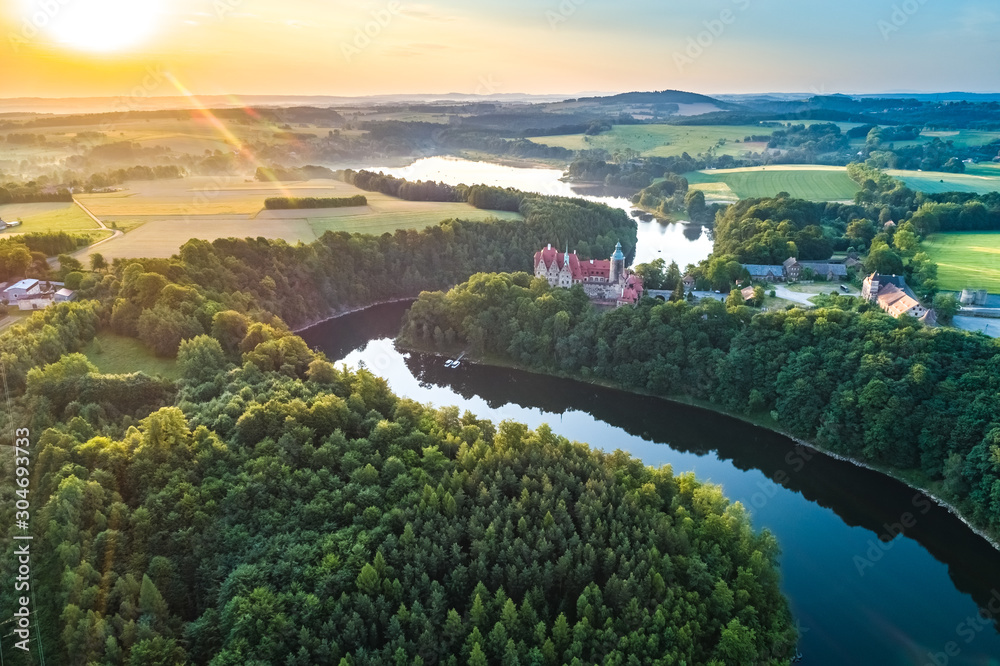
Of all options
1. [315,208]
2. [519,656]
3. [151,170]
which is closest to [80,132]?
[151,170]

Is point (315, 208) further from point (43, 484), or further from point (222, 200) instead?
point (43, 484)

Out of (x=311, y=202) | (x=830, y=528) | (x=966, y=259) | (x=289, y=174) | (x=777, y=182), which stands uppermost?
(x=289, y=174)

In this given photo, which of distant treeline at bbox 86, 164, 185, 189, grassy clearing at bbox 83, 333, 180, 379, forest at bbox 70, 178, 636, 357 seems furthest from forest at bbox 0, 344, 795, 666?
distant treeline at bbox 86, 164, 185, 189

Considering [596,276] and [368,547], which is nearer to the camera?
[368,547]

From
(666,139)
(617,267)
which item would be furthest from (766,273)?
(666,139)

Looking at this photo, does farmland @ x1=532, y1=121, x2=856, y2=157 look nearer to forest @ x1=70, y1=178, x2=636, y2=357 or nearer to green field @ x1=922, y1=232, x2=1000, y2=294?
forest @ x1=70, y1=178, x2=636, y2=357

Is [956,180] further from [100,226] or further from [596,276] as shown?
[100,226]
